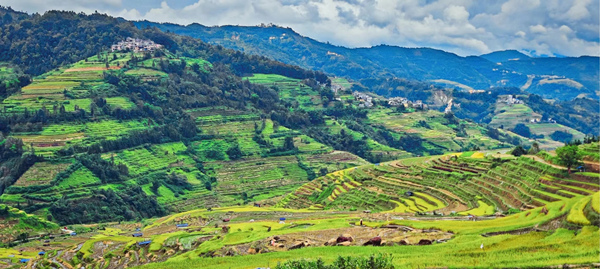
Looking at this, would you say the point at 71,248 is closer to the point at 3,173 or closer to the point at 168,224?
the point at 168,224

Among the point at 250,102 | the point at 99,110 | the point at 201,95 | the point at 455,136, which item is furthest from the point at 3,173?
the point at 455,136

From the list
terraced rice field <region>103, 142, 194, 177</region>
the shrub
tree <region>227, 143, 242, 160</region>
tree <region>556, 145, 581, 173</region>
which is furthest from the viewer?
tree <region>227, 143, 242, 160</region>

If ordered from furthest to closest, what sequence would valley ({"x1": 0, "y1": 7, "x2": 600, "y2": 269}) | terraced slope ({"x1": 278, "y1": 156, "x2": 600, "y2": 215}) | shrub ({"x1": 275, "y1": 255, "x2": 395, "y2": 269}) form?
terraced slope ({"x1": 278, "y1": 156, "x2": 600, "y2": 215}) < valley ({"x1": 0, "y1": 7, "x2": 600, "y2": 269}) < shrub ({"x1": 275, "y1": 255, "x2": 395, "y2": 269})

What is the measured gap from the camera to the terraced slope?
139ft

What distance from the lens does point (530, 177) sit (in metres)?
46.4

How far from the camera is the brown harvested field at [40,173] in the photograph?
73.8m

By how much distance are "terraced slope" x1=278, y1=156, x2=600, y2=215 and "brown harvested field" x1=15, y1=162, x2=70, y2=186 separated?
1317 inches

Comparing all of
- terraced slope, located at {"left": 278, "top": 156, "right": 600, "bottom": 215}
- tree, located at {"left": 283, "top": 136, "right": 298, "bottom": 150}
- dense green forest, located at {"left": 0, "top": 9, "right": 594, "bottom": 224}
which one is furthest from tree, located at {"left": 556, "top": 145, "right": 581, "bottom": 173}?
tree, located at {"left": 283, "top": 136, "right": 298, "bottom": 150}

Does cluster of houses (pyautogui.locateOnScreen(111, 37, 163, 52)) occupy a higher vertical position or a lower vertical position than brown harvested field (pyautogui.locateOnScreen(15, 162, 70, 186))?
higher

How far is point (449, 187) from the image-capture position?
54844 mm

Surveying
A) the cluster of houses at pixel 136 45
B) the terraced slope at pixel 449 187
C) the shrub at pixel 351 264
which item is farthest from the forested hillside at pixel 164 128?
the shrub at pixel 351 264

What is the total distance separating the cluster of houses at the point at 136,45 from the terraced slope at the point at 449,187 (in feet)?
298

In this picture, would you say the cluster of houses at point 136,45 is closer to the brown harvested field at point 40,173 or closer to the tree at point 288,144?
the tree at point 288,144

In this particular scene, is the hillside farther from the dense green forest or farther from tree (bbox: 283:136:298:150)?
tree (bbox: 283:136:298:150)
